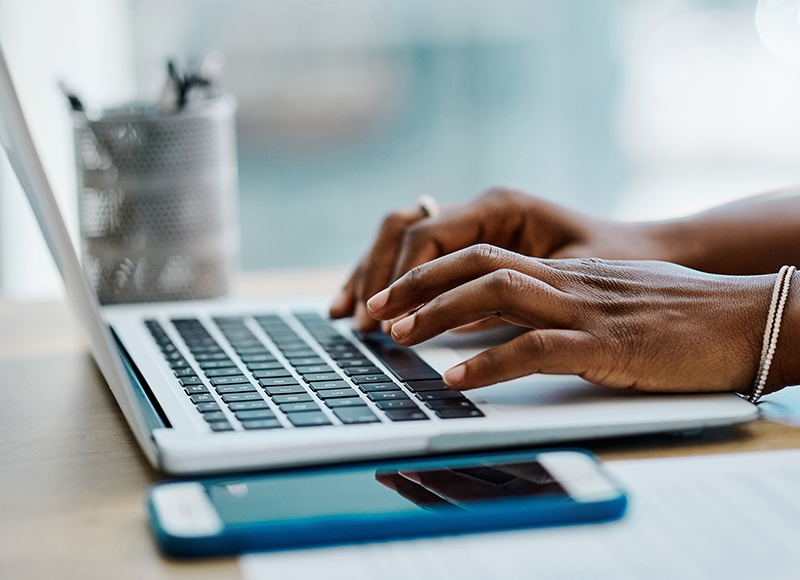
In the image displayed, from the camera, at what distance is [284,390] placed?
0.53 meters

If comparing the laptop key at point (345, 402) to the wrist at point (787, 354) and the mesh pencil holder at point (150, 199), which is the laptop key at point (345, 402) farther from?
the mesh pencil holder at point (150, 199)

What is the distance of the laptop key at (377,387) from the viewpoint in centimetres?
54

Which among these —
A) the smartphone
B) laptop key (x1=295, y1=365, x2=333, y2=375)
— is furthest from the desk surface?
laptop key (x1=295, y1=365, x2=333, y2=375)

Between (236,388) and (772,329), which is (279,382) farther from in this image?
Answer: (772,329)

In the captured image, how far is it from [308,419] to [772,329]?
0.30 m

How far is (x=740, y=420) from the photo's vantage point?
0.50 meters

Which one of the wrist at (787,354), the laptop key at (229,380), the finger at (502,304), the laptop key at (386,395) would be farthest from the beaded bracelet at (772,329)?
the laptop key at (229,380)

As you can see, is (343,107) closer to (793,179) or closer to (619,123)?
(619,123)

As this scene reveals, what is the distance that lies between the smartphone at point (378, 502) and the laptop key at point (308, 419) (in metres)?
0.04

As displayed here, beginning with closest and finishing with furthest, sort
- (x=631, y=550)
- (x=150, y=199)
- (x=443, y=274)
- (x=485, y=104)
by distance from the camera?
(x=631, y=550)
(x=443, y=274)
(x=150, y=199)
(x=485, y=104)

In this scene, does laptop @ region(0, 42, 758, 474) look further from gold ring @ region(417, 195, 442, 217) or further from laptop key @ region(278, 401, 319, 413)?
gold ring @ region(417, 195, 442, 217)

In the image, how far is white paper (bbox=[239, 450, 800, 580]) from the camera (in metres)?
0.35

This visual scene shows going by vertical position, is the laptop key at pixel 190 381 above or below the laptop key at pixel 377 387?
below

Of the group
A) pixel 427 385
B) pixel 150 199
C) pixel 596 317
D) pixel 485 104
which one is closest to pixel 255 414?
pixel 427 385
